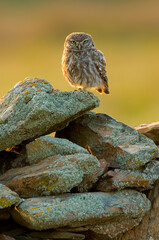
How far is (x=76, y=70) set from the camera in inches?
368

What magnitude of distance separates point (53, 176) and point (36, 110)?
988 mm

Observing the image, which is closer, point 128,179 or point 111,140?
point 128,179

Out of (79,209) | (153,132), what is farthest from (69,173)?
(153,132)

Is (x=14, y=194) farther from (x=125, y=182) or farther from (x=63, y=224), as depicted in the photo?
(x=125, y=182)

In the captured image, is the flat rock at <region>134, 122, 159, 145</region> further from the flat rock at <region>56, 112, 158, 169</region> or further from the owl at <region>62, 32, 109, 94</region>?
the owl at <region>62, 32, 109, 94</region>

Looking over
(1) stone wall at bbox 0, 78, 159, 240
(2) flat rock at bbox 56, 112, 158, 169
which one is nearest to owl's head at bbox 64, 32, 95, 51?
(2) flat rock at bbox 56, 112, 158, 169

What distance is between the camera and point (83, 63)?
369 inches

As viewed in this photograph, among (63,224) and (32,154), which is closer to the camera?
(63,224)

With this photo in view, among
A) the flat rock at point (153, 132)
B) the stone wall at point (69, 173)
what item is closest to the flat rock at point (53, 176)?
the stone wall at point (69, 173)

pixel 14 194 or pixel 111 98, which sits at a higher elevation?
pixel 14 194

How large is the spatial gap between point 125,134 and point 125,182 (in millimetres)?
1088

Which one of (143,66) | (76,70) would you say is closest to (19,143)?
(76,70)

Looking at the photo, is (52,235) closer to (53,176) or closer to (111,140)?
(53,176)

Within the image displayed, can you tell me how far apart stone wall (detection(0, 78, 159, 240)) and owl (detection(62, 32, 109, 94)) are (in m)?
2.23
